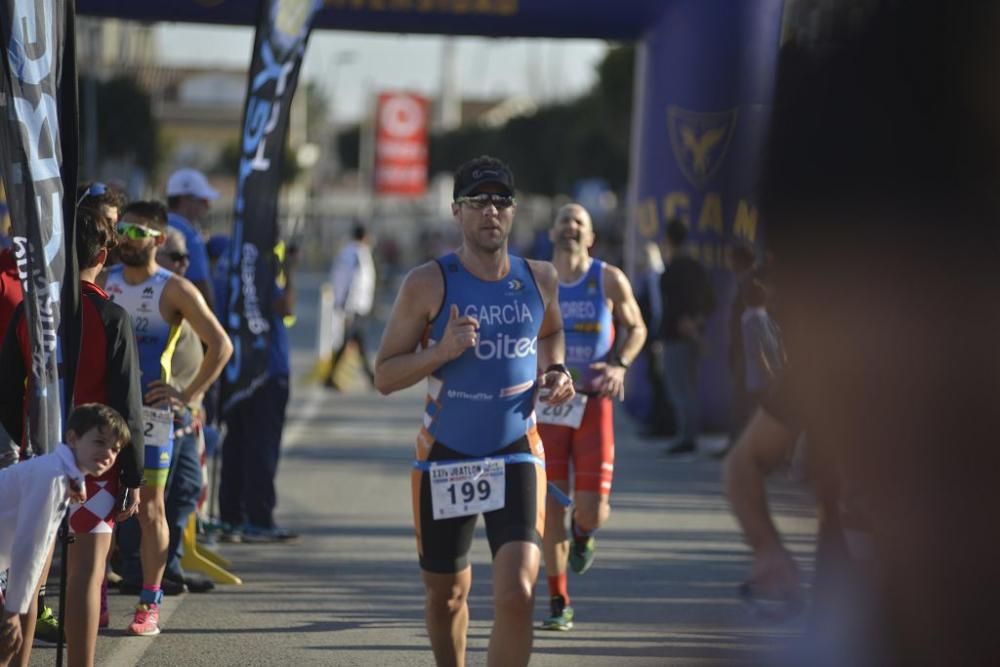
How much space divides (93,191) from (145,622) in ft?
6.73

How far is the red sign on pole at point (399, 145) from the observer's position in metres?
58.8

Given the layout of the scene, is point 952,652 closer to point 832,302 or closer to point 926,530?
point 926,530

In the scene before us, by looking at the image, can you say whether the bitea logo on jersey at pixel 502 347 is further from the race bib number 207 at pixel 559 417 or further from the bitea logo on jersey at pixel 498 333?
the race bib number 207 at pixel 559 417

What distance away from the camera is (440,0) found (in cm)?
1619

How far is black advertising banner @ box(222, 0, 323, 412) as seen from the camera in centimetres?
971

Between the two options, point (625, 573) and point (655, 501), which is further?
point (655, 501)

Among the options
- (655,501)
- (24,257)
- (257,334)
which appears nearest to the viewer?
(24,257)

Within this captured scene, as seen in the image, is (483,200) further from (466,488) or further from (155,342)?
(155,342)

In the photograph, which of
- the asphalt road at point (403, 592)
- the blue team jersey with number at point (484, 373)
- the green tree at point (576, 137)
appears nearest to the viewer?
the blue team jersey with number at point (484, 373)

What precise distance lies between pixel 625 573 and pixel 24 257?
4.74 metres

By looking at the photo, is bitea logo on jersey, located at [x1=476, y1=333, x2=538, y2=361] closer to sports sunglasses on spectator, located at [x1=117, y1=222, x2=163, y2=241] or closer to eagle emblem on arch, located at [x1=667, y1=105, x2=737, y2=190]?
sports sunglasses on spectator, located at [x1=117, y1=222, x2=163, y2=241]

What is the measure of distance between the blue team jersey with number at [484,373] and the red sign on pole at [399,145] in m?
53.0

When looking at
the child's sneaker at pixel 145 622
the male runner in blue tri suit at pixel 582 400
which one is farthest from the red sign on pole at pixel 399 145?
the child's sneaker at pixel 145 622

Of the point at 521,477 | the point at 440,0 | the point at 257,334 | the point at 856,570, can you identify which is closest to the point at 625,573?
the point at 257,334
